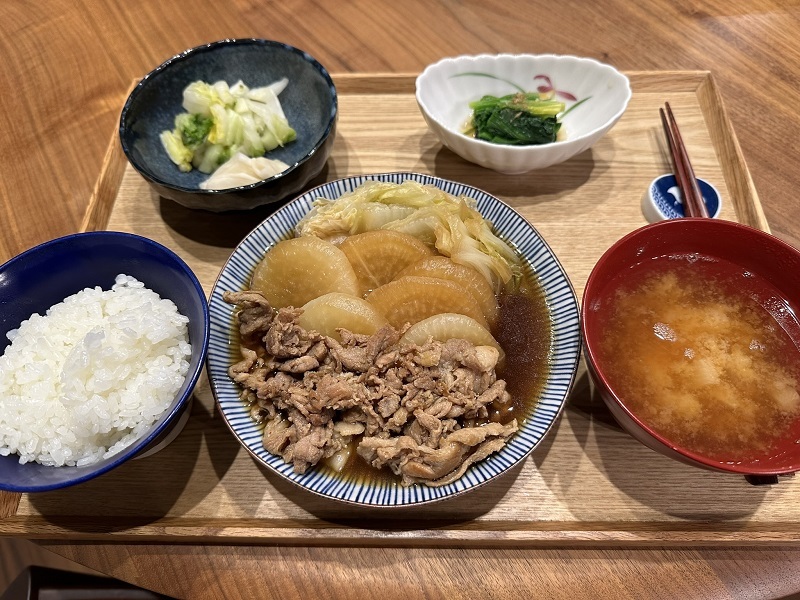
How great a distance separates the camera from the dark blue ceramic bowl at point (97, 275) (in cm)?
177

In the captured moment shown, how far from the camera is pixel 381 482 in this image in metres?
1.68

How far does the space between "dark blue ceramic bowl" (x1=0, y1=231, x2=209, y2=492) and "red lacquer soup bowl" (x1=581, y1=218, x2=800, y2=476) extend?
1.30m

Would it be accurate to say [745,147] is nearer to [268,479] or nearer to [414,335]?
[414,335]

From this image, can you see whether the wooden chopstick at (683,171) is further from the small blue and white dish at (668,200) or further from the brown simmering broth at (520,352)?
the brown simmering broth at (520,352)

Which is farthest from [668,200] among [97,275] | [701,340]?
[97,275]

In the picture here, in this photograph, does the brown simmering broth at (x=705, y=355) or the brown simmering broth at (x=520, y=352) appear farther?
the brown simmering broth at (x=520, y=352)

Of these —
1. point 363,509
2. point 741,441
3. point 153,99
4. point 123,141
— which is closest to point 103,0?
point 153,99

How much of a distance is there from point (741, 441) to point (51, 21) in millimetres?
4633

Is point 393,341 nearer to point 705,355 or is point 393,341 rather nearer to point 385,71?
point 705,355

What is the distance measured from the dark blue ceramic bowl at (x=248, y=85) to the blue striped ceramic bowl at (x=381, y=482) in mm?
288

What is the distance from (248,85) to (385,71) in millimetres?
822

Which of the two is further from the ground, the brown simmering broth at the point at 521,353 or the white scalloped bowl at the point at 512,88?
the white scalloped bowl at the point at 512,88

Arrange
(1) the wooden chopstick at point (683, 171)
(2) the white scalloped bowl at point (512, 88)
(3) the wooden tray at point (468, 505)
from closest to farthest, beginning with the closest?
(3) the wooden tray at point (468, 505) < (1) the wooden chopstick at point (683, 171) < (2) the white scalloped bowl at point (512, 88)

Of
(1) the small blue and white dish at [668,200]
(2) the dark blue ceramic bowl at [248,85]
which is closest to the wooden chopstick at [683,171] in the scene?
(1) the small blue and white dish at [668,200]
